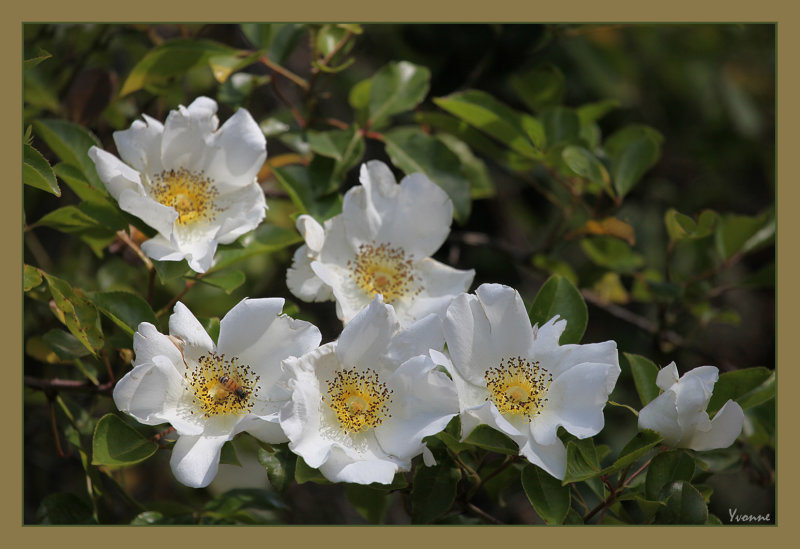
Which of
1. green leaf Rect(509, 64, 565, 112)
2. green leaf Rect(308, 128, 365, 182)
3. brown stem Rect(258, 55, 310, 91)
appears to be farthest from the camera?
green leaf Rect(509, 64, 565, 112)

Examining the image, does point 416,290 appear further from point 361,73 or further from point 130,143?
point 361,73

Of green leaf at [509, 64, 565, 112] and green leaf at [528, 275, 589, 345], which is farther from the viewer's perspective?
green leaf at [509, 64, 565, 112]

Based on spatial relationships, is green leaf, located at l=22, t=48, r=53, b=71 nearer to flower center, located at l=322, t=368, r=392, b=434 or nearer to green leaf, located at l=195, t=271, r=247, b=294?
green leaf, located at l=195, t=271, r=247, b=294

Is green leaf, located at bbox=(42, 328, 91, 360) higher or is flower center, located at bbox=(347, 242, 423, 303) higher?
flower center, located at bbox=(347, 242, 423, 303)

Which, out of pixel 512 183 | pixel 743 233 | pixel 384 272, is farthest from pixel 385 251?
pixel 512 183

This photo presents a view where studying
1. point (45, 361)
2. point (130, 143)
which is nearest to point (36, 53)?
point (130, 143)

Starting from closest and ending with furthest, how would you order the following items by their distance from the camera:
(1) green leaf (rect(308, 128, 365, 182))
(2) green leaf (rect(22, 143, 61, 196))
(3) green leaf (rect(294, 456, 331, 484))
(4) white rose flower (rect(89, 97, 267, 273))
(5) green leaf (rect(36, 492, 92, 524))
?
1. (3) green leaf (rect(294, 456, 331, 484))
2. (2) green leaf (rect(22, 143, 61, 196))
3. (4) white rose flower (rect(89, 97, 267, 273))
4. (5) green leaf (rect(36, 492, 92, 524))
5. (1) green leaf (rect(308, 128, 365, 182))

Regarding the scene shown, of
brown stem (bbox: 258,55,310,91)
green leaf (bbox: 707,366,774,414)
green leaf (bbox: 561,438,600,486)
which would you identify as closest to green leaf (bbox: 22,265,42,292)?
brown stem (bbox: 258,55,310,91)
